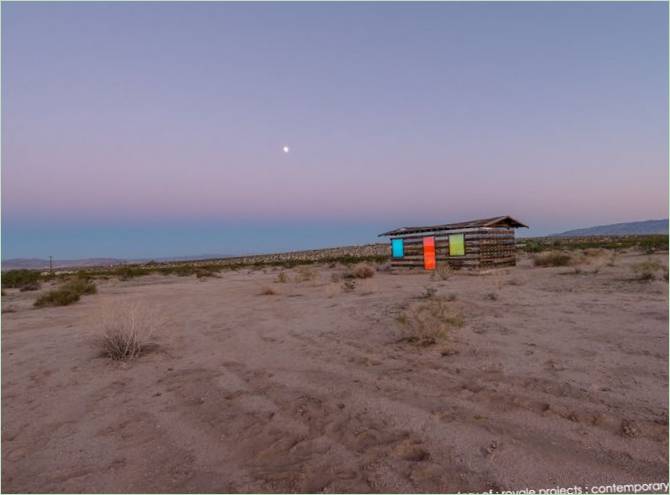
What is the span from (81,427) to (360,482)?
9.75 ft

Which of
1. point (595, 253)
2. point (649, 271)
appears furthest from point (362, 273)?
point (595, 253)

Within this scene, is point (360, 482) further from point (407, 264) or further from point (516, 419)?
point (407, 264)

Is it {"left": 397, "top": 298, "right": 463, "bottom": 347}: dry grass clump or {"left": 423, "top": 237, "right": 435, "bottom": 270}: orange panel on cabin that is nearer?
{"left": 397, "top": 298, "right": 463, "bottom": 347}: dry grass clump

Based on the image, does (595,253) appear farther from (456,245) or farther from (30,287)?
(30,287)

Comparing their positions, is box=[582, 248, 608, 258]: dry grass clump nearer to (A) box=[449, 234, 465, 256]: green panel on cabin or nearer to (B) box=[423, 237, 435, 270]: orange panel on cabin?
(A) box=[449, 234, 465, 256]: green panel on cabin

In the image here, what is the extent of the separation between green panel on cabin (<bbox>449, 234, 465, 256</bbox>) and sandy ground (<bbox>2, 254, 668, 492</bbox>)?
11.1 metres

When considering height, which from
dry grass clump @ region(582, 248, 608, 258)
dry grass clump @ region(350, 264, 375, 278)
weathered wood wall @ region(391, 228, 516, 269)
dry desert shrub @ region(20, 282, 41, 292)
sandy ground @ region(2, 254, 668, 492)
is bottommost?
sandy ground @ region(2, 254, 668, 492)

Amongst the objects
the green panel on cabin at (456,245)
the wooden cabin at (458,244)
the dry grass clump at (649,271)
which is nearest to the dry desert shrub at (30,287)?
the wooden cabin at (458,244)

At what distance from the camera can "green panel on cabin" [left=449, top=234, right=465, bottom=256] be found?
18812 mm

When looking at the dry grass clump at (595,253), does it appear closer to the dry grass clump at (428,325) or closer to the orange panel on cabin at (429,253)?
the orange panel on cabin at (429,253)

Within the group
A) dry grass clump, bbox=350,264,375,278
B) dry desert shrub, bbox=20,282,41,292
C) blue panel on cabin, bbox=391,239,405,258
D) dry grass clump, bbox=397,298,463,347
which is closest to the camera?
dry grass clump, bbox=397,298,463,347

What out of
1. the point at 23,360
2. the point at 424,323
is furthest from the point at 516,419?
the point at 23,360

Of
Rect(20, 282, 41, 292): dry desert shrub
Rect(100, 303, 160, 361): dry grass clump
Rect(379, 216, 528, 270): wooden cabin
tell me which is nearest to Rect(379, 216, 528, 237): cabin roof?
Rect(379, 216, 528, 270): wooden cabin

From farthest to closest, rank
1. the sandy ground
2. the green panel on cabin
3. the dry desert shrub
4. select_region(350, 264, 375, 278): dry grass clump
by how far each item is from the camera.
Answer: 1. the dry desert shrub
2. select_region(350, 264, 375, 278): dry grass clump
3. the green panel on cabin
4. the sandy ground
